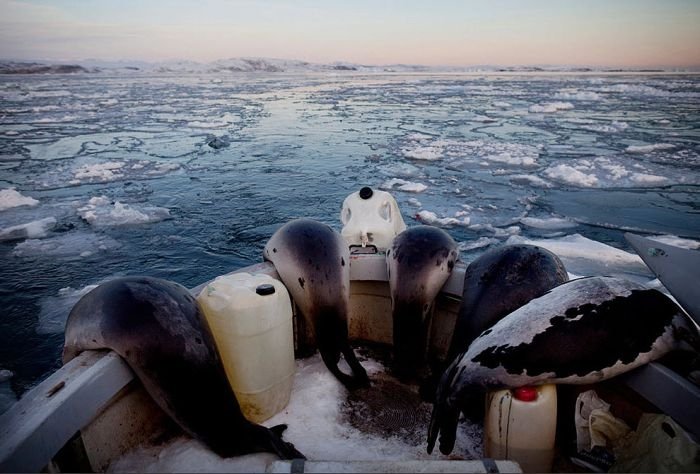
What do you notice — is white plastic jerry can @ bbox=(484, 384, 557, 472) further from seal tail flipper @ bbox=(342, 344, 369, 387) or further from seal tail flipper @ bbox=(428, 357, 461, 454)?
seal tail flipper @ bbox=(342, 344, 369, 387)

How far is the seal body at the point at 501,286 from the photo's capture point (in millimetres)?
3441

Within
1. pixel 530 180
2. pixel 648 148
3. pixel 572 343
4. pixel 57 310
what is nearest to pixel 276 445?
pixel 572 343

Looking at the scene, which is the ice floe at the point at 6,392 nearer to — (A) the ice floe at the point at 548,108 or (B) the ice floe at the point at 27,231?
(B) the ice floe at the point at 27,231

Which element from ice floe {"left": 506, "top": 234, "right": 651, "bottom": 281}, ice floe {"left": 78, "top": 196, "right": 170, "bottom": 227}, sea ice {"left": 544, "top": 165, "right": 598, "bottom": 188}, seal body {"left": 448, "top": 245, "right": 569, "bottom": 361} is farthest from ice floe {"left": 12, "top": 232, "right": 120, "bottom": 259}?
sea ice {"left": 544, "top": 165, "right": 598, "bottom": 188}

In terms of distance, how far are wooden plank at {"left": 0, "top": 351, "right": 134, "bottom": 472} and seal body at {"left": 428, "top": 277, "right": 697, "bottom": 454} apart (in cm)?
197

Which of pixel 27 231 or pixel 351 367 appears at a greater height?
pixel 351 367

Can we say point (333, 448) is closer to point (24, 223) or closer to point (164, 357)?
point (164, 357)

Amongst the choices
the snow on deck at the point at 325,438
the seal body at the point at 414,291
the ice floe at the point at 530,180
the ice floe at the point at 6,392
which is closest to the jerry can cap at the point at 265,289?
the snow on deck at the point at 325,438

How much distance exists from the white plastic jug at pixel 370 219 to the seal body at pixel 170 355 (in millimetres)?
2376

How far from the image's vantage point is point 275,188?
424 inches

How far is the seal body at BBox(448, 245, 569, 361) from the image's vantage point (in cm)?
344

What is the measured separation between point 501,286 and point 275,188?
7965mm

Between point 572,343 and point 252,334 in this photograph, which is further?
point 252,334

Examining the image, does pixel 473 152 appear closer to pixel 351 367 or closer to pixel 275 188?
pixel 275 188
